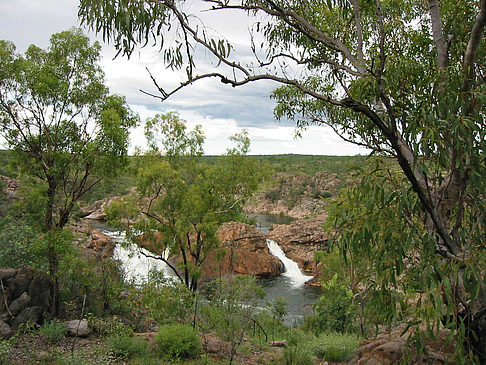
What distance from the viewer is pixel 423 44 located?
4949 millimetres

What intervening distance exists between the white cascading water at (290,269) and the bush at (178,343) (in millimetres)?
12658

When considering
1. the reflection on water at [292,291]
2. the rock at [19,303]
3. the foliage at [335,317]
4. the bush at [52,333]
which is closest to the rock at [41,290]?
the rock at [19,303]

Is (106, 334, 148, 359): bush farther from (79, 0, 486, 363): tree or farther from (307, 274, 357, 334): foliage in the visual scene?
(307, 274, 357, 334): foliage

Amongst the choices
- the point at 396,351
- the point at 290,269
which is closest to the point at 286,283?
the point at 290,269

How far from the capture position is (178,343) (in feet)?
20.9

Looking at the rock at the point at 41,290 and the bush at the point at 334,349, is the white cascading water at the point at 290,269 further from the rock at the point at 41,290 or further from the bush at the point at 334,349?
the rock at the point at 41,290

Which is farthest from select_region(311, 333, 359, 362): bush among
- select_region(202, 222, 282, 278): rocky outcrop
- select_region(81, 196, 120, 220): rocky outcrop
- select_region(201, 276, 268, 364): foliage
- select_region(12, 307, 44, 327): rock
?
select_region(81, 196, 120, 220): rocky outcrop

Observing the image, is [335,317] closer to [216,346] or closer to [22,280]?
[216,346]

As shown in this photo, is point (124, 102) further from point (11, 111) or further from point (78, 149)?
point (11, 111)

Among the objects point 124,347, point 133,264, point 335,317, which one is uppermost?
point 124,347

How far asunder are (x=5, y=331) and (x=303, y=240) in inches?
769

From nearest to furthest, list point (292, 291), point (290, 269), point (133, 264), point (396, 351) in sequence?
point (396, 351), point (292, 291), point (133, 264), point (290, 269)

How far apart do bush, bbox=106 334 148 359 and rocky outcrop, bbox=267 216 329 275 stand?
52.8ft

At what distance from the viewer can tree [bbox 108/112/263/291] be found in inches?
444
